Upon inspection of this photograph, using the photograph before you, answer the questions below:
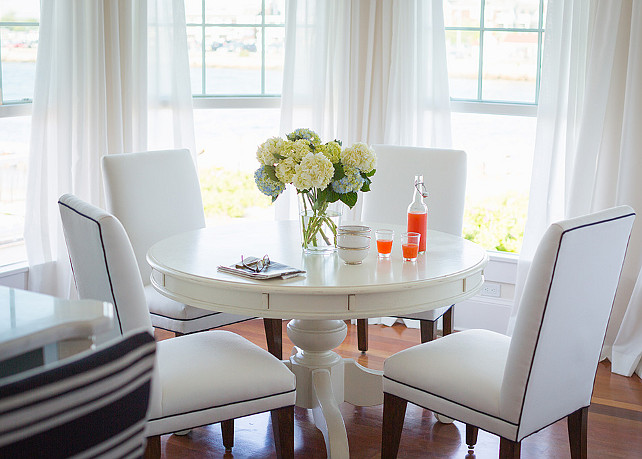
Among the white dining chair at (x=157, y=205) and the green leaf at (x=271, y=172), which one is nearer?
the green leaf at (x=271, y=172)

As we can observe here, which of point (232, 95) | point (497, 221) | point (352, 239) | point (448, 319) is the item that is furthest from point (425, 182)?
point (232, 95)

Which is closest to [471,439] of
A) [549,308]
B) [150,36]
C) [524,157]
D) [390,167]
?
[549,308]

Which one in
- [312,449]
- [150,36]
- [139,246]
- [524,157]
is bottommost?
[312,449]

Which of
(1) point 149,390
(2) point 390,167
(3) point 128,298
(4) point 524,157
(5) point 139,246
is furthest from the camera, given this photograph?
(4) point 524,157

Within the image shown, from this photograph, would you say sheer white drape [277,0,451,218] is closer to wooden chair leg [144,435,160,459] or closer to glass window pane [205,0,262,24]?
glass window pane [205,0,262,24]

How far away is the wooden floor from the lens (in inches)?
113

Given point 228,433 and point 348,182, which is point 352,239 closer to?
point 348,182

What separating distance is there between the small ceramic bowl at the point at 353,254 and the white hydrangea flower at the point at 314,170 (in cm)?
23

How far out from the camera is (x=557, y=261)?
2.02m

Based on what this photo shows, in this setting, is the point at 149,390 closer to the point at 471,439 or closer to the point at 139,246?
the point at 471,439

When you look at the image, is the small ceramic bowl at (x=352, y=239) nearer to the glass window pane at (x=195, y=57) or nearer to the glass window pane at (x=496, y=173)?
the glass window pane at (x=496, y=173)

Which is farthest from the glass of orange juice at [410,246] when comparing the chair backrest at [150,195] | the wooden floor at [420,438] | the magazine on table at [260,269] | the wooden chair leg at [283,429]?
the chair backrest at [150,195]

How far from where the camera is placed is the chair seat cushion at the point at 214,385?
2217 millimetres

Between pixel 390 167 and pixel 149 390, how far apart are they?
2.58m
